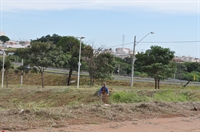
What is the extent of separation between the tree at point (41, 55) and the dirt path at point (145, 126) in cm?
2462

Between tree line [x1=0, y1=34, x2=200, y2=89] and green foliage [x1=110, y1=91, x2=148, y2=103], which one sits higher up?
tree line [x1=0, y1=34, x2=200, y2=89]

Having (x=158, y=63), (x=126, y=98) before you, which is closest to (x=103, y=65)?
(x=158, y=63)

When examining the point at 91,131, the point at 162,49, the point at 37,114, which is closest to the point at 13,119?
the point at 37,114

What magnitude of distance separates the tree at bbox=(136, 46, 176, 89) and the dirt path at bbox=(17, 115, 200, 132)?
25.3m

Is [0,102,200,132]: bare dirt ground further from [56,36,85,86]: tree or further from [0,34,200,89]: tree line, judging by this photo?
[56,36,85,86]: tree

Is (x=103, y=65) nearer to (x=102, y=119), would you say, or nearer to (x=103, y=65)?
(x=103, y=65)

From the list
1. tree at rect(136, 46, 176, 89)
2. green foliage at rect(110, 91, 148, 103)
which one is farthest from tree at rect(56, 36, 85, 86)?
green foliage at rect(110, 91, 148, 103)

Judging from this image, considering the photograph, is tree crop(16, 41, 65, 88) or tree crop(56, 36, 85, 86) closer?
tree crop(16, 41, 65, 88)

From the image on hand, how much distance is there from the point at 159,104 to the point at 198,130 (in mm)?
3345

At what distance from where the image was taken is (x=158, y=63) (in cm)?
3609

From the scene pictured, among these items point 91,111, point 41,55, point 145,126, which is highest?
point 41,55

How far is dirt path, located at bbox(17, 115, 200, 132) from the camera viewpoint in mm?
8202

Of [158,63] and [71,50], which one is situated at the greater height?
[71,50]

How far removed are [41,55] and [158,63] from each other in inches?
501
